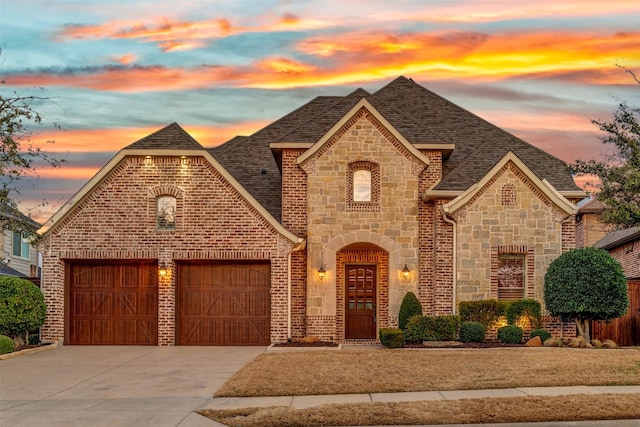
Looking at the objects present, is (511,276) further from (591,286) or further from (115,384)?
(115,384)

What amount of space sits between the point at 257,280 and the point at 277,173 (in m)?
5.61

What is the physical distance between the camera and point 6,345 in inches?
856

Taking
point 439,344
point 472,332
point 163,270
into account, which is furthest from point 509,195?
point 163,270

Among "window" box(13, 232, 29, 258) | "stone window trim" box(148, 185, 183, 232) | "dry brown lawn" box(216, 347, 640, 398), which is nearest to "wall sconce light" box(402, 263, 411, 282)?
"dry brown lawn" box(216, 347, 640, 398)

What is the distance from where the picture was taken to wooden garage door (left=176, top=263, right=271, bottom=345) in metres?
24.8

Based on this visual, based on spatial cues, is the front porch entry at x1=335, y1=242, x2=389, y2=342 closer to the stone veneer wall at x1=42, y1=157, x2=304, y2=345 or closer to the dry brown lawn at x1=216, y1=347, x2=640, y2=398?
the stone veneer wall at x1=42, y1=157, x2=304, y2=345

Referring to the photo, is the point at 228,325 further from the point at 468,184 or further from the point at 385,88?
the point at 385,88

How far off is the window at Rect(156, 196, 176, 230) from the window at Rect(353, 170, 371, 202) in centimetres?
605

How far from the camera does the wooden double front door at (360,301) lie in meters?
26.6

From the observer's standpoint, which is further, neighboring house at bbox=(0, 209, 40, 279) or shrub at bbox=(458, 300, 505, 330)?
neighboring house at bbox=(0, 209, 40, 279)

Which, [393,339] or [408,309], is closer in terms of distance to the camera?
[393,339]

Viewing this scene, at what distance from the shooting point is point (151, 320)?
2477 centimetres

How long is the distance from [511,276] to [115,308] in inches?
511

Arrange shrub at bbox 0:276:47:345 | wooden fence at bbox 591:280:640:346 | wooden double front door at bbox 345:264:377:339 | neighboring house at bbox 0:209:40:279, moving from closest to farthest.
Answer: shrub at bbox 0:276:47:345 < wooden fence at bbox 591:280:640:346 < wooden double front door at bbox 345:264:377:339 < neighboring house at bbox 0:209:40:279
